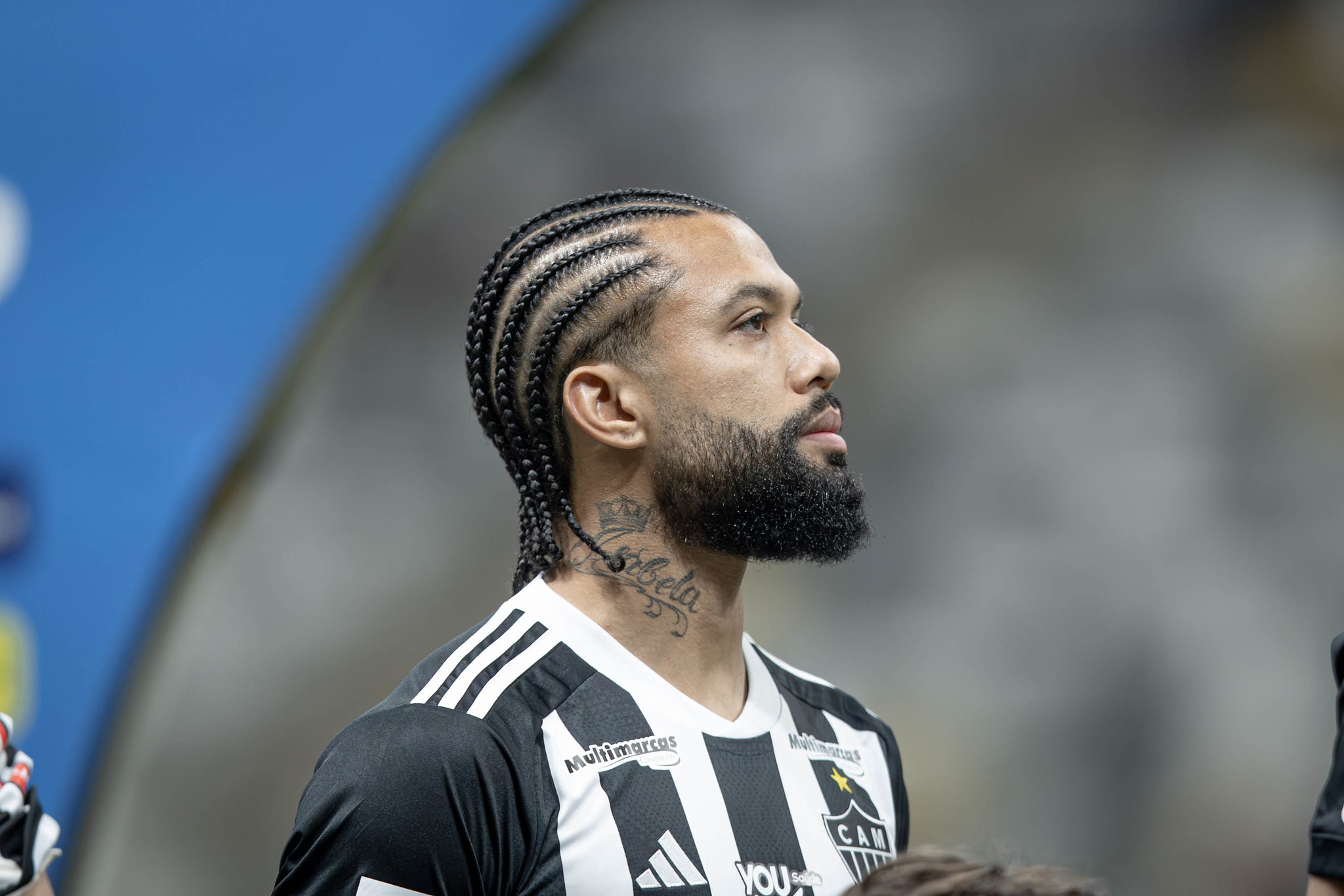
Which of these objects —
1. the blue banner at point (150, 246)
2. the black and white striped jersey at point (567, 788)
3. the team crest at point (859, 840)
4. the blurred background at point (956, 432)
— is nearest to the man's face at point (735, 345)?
the black and white striped jersey at point (567, 788)

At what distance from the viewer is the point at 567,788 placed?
1459mm

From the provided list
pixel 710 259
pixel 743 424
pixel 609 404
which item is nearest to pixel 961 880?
pixel 743 424

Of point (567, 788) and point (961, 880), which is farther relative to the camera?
point (567, 788)

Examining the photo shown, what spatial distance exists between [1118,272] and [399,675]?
2.21 metres

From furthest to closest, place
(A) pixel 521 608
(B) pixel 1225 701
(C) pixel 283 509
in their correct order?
(C) pixel 283 509, (B) pixel 1225 701, (A) pixel 521 608

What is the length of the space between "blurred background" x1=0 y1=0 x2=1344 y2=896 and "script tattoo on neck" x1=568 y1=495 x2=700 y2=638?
1.46 meters

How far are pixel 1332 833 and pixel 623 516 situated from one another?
1.02m

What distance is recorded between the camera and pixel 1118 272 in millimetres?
3111

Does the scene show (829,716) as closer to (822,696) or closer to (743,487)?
(822,696)

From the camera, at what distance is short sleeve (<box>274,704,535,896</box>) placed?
4.44 ft

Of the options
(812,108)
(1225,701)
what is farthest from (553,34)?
(1225,701)

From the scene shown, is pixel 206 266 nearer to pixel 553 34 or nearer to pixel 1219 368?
pixel 553 34

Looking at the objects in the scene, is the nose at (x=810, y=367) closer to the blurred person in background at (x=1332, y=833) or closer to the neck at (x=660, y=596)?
the neck at (x=660, y=596)

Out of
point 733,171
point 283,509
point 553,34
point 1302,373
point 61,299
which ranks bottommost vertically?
point 283,509
